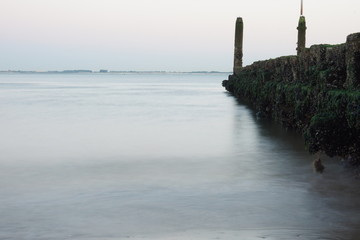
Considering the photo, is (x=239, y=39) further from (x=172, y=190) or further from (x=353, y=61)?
(x=172, y=190)

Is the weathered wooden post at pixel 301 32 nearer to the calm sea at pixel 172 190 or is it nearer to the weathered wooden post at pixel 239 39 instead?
the weathered wooden post at pixel 239 39

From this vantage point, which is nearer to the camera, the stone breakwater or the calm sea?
the calm sea

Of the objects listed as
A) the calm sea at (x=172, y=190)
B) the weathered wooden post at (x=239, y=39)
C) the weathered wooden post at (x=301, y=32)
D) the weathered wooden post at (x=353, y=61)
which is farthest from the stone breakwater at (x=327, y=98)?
the weathered wooden post at (x=239, y=39)

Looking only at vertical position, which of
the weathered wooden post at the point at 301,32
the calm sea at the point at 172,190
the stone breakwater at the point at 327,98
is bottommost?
the calm sea at the point at 172,190

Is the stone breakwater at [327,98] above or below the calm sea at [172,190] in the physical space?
above

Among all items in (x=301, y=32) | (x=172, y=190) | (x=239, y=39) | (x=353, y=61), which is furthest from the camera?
(x=239, y=39)

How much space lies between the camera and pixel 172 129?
58.0 ft

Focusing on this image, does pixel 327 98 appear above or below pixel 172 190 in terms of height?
above

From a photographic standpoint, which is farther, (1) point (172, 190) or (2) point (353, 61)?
(2) point (353, 61)

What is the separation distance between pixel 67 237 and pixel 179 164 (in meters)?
4.98

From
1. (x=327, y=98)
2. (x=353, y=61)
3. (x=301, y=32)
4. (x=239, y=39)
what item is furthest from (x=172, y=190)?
(x=239, y=39)

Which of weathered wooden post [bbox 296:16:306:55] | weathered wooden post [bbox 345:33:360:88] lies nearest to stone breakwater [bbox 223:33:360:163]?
weathered wooden post [bbox 345:33:360:88]

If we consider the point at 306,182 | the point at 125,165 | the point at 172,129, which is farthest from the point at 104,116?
the point at 306,182

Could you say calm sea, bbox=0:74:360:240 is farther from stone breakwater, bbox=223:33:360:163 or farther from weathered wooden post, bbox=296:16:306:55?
weathered wooden post, bbox=296:16:306:55
